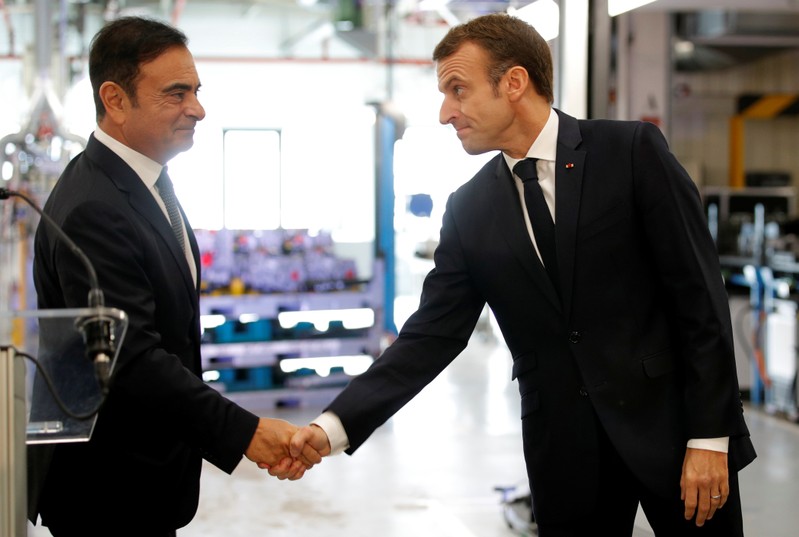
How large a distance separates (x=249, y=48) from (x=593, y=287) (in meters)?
12.4

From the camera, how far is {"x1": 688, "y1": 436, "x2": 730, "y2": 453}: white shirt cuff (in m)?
1.92

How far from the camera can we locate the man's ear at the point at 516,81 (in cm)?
215

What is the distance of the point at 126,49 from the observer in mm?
2088

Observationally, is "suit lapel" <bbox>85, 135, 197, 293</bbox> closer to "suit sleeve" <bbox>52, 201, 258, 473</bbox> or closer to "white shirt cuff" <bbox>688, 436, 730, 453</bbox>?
"suit sleeve" <bbox>52, 201, 258, 473</bbox>

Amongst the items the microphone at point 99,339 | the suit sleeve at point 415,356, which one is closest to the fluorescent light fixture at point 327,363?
the suit sleeve at point 415,356

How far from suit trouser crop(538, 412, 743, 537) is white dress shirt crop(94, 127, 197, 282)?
990 mm

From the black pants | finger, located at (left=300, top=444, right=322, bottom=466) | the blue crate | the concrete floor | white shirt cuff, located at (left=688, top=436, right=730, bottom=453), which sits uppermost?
white shirt cuff, located at (left=688, top=436, right=730, bottom=453)

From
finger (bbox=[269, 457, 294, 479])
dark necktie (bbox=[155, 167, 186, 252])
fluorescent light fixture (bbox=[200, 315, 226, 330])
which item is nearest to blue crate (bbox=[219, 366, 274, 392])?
fluorescent light fixture (bbox=[200, 315, 226, 330])

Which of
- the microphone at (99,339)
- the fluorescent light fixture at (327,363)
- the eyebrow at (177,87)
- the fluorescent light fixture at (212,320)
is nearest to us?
the microphone at (99,339)

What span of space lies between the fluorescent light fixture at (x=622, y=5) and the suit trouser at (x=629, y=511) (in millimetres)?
1477

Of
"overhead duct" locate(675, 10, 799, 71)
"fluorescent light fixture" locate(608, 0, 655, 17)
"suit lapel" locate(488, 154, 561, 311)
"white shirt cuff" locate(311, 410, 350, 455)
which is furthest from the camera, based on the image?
"overhead duct" locate(675, 10, 799, 71)

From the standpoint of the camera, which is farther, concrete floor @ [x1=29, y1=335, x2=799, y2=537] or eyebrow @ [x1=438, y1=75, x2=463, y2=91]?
concrete floor @ [x1=29, y1=335, x2=799, y2=537]

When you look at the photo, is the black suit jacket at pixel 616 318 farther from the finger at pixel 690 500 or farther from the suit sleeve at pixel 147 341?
the suit sleeve at pixel 147 341

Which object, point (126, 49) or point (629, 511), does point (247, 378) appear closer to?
point (126, 49)
